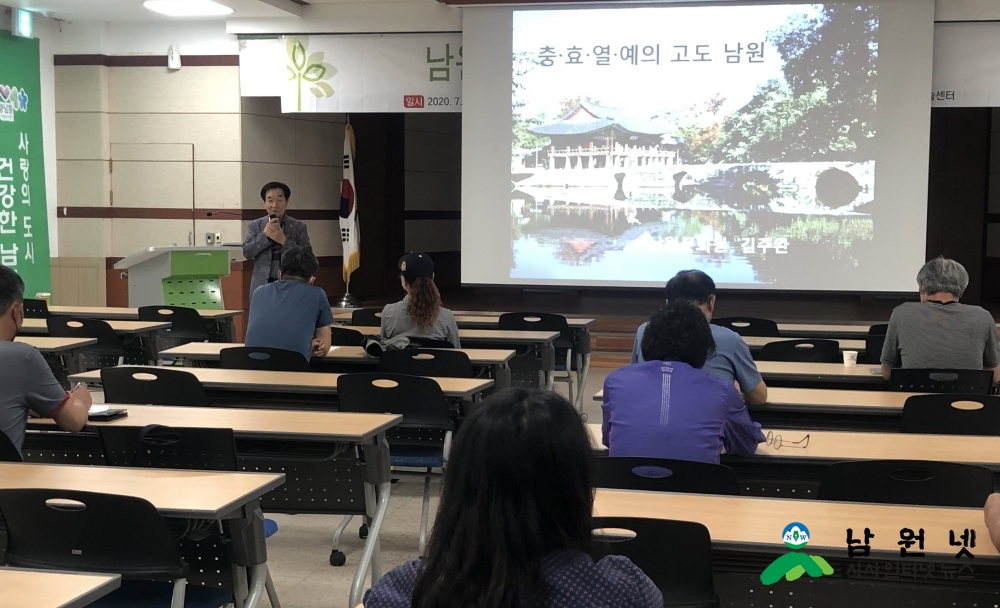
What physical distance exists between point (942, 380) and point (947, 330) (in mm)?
245

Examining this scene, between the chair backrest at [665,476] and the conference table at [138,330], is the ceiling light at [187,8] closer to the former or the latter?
the conference table at [138,330]

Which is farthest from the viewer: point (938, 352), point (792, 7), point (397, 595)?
point (792, 7)

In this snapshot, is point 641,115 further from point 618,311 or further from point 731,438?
point 731,438

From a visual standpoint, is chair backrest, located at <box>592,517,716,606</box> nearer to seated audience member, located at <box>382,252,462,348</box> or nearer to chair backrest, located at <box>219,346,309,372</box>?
chair backrest, located at <box>219,346,309,372</box>

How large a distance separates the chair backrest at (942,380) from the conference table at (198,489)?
2.82 meters

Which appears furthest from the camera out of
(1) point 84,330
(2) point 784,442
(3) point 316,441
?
(1) point 84,330

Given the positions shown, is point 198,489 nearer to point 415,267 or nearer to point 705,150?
point 415,267

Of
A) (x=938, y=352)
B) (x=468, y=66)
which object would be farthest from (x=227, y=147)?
(x=938, y=352)

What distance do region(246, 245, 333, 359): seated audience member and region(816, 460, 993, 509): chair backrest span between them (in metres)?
2.84

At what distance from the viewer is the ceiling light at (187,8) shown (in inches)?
344

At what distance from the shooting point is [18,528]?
2.25 metres

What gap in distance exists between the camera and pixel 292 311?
4.69m

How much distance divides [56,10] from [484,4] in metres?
4.11

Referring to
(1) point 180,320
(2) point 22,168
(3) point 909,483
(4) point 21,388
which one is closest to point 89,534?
(4) point 21,388
